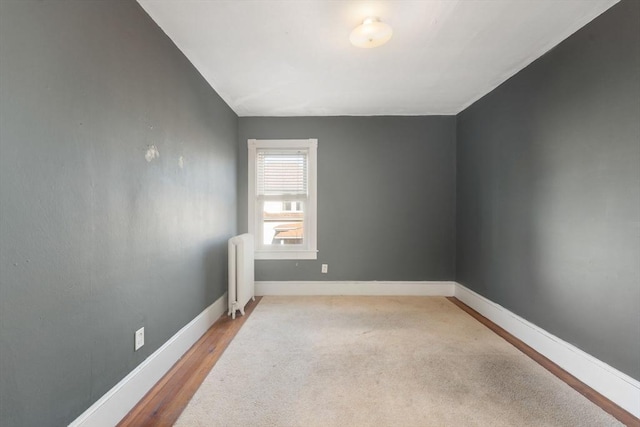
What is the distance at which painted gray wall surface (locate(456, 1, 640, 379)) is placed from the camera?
5.44ft

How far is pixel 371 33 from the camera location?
183cm

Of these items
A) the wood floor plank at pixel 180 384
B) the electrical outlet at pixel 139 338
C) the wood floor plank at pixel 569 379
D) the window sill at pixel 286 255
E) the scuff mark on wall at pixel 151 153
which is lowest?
the wood floor plank at pixel 569 379

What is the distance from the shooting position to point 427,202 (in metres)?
3.78

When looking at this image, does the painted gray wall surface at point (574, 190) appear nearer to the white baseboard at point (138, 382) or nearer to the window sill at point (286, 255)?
the window sill at point (286, 255)

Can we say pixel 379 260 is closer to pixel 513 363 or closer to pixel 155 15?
pixel 513 363

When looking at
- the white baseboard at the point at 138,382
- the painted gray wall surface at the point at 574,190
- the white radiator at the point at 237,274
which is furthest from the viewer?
the white radiator at the point at 237,274

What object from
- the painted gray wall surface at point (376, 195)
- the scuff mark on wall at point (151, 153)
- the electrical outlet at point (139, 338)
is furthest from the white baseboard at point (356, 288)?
the scuff mark on wall at point (151, 153)

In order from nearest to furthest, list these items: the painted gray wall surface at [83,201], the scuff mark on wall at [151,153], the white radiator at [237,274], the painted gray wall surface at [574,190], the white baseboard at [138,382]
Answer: the painted gray wall surface at [83,201] < the white baseboard at [138,382] < the painted gray wall surface at [574,190] < the scuff mark on wall at [151,153] < the white radiator at [237,274]

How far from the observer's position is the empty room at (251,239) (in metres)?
1.16

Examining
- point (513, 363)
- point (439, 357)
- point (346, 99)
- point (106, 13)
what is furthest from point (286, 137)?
point (513, 363)

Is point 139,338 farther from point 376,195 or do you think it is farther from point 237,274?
point 376,195

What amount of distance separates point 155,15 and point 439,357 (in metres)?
3.22

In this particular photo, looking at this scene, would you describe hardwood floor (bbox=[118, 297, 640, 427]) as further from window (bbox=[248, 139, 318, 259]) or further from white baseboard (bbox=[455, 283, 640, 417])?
window (bbox=[248, 139, 318, 259])

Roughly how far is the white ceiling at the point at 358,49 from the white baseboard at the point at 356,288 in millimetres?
2360
